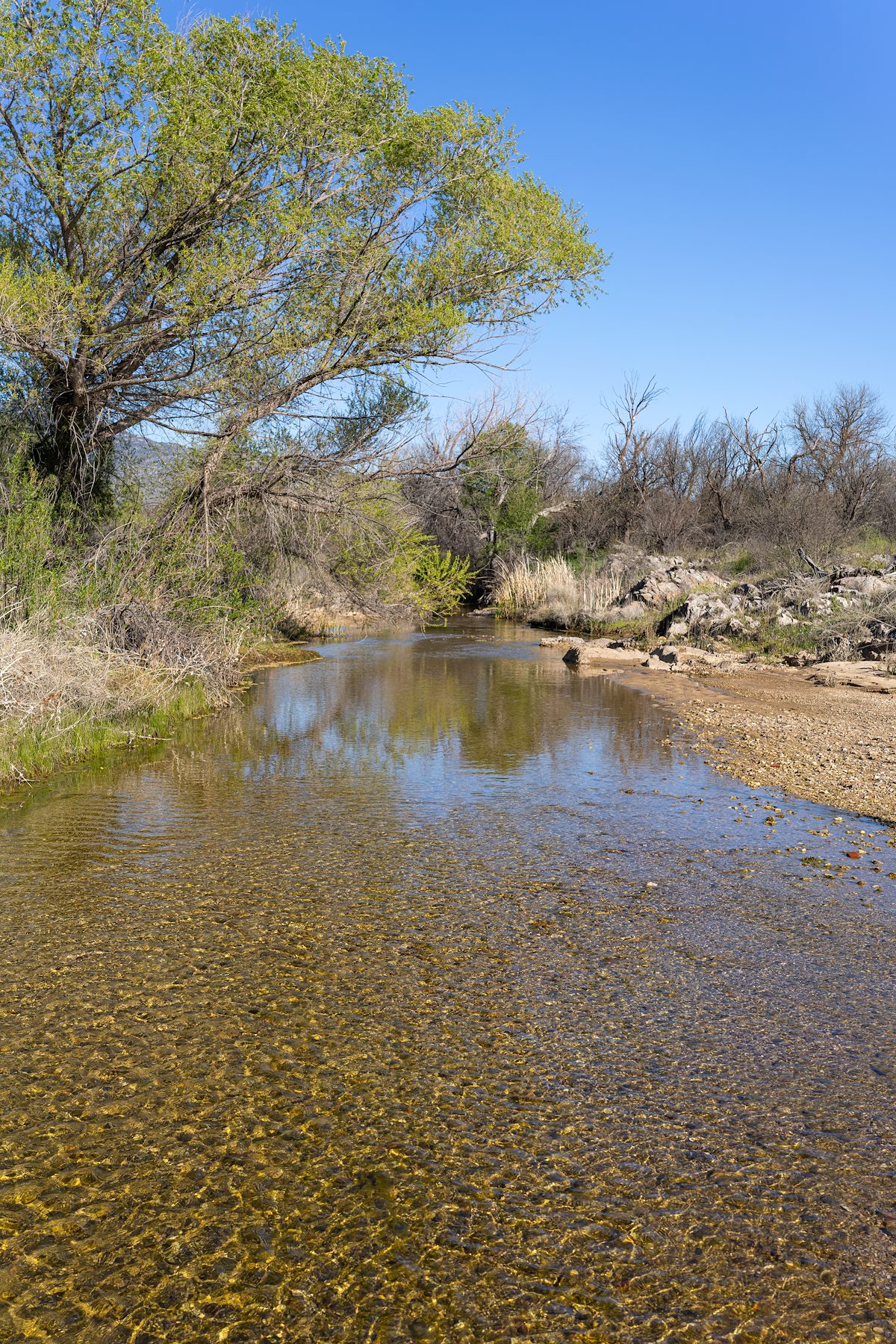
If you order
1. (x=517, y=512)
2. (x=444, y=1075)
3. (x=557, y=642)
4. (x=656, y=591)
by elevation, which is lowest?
(x=444, y=1075)

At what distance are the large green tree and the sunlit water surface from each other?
20.4 feet

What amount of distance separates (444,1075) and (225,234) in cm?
1000

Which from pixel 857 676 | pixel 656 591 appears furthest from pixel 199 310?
pixel 656 591

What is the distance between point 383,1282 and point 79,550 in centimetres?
981

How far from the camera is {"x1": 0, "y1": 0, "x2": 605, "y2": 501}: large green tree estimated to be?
9.70m

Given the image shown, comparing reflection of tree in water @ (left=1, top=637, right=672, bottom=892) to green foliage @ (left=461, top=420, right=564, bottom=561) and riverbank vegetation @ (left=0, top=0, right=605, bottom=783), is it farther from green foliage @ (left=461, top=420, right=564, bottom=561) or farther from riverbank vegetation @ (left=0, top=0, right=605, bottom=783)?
green foliage @ (left=461, top=420, right=564, bottom=561)

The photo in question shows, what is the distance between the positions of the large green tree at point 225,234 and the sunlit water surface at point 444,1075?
20.4ft

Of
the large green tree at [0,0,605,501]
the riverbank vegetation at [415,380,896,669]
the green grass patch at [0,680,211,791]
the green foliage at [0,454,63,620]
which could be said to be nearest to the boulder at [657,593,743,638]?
the riverbank vegetation at [415,380,896,669]

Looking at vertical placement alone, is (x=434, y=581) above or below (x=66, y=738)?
above

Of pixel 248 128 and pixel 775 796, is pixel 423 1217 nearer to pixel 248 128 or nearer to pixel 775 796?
pixel 775 796

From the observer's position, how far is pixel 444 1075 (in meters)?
3.31

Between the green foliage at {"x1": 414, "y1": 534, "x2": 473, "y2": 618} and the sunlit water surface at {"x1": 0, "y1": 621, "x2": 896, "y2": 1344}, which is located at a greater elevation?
the green foliage at {"x1": 414, "y1": 534, "x2": 473, "y2": 618}

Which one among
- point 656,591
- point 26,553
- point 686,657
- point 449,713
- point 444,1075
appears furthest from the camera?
point 656,591

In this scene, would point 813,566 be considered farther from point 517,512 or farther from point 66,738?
A: point 66,738
